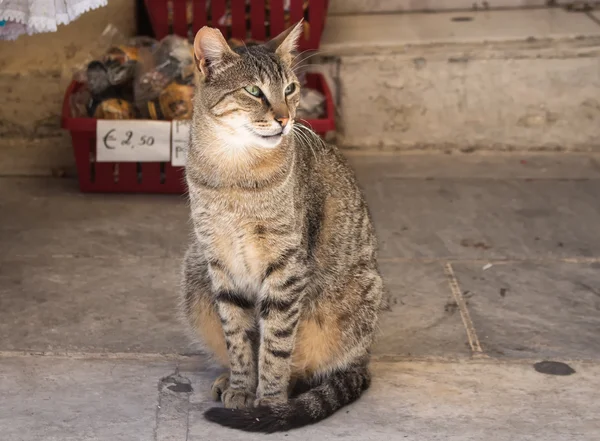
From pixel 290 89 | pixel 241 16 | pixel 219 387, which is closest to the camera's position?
pixel 290 89

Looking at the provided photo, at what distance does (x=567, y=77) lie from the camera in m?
5.18

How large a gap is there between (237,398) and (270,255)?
47 centimetres

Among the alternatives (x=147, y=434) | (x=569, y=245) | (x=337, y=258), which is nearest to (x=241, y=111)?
(x=337, y=258)

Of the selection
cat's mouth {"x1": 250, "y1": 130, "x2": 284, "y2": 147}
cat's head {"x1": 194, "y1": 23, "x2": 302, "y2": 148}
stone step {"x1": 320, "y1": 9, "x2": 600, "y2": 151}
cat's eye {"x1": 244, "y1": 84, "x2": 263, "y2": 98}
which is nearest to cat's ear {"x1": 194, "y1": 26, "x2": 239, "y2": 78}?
cat's head {"x1": 194, "y1": 23, "x2": 302, "y2": 148}

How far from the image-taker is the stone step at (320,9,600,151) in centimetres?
518

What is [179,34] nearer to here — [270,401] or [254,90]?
[254,90]

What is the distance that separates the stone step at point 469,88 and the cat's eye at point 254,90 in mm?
2450

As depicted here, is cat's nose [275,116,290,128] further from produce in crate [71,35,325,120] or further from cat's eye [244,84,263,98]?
produce in crate [71,35,325,120]

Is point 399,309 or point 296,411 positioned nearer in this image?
point 296,411

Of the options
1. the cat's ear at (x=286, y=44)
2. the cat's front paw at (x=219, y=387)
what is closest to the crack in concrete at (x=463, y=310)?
the cat's front paw at (x=219, y=387)

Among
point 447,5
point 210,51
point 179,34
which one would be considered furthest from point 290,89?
point 447,5

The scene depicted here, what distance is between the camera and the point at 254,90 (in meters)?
2.77

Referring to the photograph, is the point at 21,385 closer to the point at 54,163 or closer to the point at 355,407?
the point at 355,407

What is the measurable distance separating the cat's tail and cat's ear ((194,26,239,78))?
3.27ft
